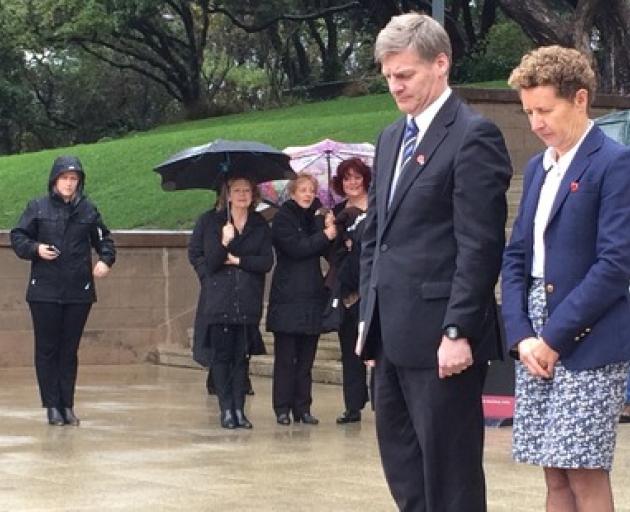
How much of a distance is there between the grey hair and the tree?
20.3m

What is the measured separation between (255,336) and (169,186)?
4.83 feet

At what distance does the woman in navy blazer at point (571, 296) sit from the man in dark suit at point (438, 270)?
→ 16cm

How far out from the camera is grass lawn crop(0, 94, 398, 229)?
68.9 feet

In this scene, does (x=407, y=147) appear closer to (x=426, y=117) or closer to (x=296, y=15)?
(x=426, y=117)

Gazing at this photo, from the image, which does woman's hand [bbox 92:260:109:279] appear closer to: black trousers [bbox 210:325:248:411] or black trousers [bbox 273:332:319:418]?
black trousers [bbox 210:325:248:411]

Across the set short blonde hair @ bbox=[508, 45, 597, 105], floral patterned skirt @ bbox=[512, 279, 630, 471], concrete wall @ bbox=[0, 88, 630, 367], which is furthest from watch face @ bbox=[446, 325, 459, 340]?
concrete wall @ bbox=[0, 88, 630, 367]

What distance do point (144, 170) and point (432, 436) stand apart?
19.0m

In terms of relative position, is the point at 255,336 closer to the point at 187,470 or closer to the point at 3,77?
the point at 187,470

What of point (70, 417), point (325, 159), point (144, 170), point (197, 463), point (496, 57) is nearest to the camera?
point (197, 463)

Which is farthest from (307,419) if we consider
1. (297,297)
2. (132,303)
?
(132,303)

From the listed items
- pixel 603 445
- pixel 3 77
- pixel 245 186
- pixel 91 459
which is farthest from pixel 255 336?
pixel 3 77

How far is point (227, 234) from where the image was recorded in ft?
36.2

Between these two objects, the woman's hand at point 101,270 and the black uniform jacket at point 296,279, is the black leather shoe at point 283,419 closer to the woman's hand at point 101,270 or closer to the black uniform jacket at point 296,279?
the black uniform jacket at point 296,279

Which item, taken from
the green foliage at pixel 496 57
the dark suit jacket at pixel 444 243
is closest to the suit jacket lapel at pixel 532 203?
the dark suit jacket at pixel 444 243
